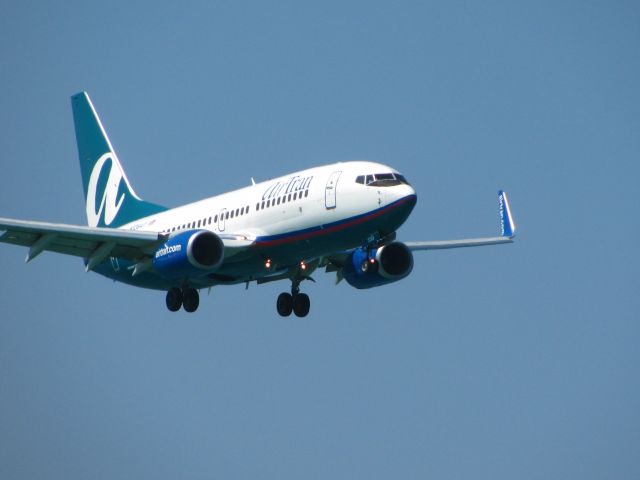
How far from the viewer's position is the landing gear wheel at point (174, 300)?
49500 millimetres

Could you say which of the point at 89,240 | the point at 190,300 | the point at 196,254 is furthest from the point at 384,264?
the point at 89,240

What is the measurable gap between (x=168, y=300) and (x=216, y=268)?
4253mm

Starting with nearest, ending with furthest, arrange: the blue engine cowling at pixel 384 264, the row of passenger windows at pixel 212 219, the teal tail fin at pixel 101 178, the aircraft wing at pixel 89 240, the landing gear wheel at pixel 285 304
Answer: the blue engine cowling at pixel 384 264, the aircraft wing at pixel 89 240, the row of passenger windows at pixel 212 219, the landing gear wheel at pixel 285 304, the teal tail fin at pixel 101 178

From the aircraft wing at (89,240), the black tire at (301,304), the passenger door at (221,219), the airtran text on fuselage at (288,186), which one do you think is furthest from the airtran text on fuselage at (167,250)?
the black tire at (301,304)

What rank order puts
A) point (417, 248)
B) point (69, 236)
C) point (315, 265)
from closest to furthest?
point (69, 236) < point (315, 265) < point (417, 248)

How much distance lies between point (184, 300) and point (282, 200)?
615cm

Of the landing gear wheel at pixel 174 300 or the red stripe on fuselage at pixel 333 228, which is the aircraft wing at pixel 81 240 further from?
the red stripe on fuselage at pixel 333 228

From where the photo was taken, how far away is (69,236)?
47562mm

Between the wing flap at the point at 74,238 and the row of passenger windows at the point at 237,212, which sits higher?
the row of passenger windows at the point at 237,212

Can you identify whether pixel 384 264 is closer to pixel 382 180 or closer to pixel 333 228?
pixel 333 228

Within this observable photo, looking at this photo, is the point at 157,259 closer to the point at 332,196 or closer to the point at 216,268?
the point at 216,268

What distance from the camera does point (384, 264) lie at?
4747cm

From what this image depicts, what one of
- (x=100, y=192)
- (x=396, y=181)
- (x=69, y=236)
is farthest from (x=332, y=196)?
(x=100, y=192)

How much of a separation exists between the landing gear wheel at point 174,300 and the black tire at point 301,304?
463 centimetres
